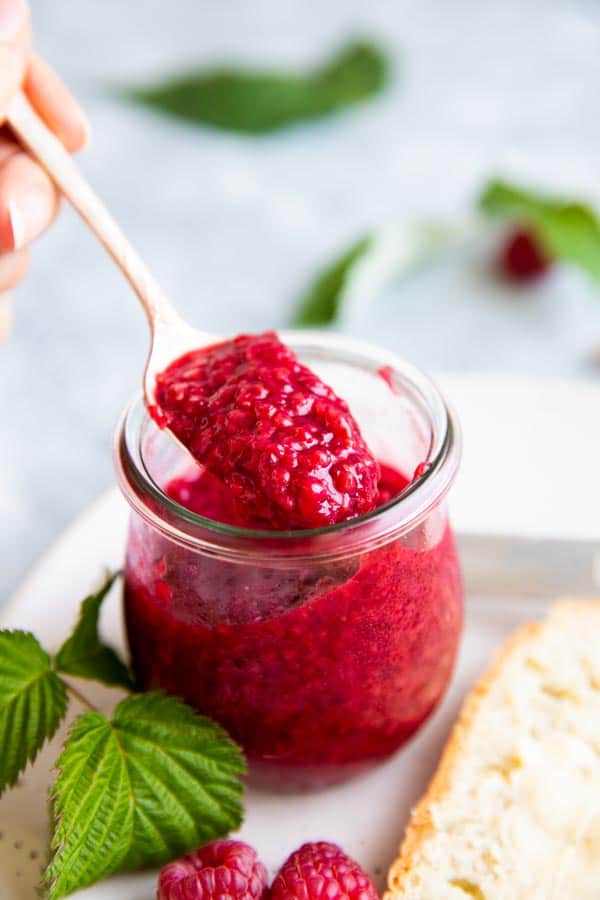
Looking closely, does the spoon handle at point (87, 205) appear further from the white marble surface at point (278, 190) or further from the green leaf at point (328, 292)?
the green leaf at point (328, 292)

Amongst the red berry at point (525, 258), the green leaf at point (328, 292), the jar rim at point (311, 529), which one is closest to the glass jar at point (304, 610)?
the jar rim at point (311, 529)

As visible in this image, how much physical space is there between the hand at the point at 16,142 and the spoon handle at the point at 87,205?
33 mm

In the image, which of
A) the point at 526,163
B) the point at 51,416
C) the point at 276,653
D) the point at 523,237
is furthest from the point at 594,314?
the point at 276,653

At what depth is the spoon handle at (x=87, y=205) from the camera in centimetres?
191

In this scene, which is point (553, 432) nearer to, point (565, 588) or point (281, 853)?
point (565, 588)

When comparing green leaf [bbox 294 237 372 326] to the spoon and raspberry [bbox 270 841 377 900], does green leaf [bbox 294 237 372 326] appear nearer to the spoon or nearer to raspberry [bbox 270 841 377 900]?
the spoon

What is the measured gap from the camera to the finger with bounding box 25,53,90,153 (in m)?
2.15

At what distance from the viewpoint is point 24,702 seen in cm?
177

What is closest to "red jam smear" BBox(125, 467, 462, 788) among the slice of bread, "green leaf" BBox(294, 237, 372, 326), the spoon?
the slice of bread

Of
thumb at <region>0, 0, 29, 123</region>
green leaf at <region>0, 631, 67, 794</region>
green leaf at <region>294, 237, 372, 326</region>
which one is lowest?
green leaf at <region>294, 237, 372, 326</region>

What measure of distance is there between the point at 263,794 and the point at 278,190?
98.2 inches

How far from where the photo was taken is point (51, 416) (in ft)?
10.00

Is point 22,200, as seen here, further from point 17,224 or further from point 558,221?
point 558,221

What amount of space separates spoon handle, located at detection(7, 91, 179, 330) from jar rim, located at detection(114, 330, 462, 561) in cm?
19
